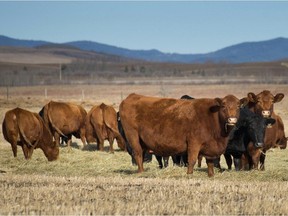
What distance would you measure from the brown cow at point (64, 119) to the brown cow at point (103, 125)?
38 centimetres

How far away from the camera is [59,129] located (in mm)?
22719

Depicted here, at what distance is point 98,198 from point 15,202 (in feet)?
3.93

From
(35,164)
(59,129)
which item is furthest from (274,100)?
(59,129)

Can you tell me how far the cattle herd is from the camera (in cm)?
1354

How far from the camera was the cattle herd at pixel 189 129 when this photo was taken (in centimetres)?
1354

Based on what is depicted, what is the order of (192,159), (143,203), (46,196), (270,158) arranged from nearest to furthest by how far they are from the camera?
(143,203)
(46,196)
(192,159)
(270,158)

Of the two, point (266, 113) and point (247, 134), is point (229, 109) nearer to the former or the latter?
point (247, 134)

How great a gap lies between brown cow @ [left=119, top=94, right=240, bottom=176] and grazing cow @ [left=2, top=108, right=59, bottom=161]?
4.46 metres

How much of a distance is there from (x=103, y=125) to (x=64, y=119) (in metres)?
1.33

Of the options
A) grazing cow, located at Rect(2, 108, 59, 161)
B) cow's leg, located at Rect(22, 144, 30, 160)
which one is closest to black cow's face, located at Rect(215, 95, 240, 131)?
grazing cow, located at Rect(2, 108, 59, 161)

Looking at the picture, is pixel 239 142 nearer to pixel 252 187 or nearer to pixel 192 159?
pixel 192 159

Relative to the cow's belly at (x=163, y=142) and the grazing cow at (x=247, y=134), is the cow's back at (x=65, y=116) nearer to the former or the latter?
the grazing cow at (x=247, y=134)

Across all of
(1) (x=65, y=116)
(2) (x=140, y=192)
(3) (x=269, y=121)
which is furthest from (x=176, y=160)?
(1) (x=65, y=116)

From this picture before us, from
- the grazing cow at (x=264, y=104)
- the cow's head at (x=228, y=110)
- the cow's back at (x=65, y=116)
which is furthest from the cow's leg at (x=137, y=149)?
the cow's back at (x=65, y=116)
